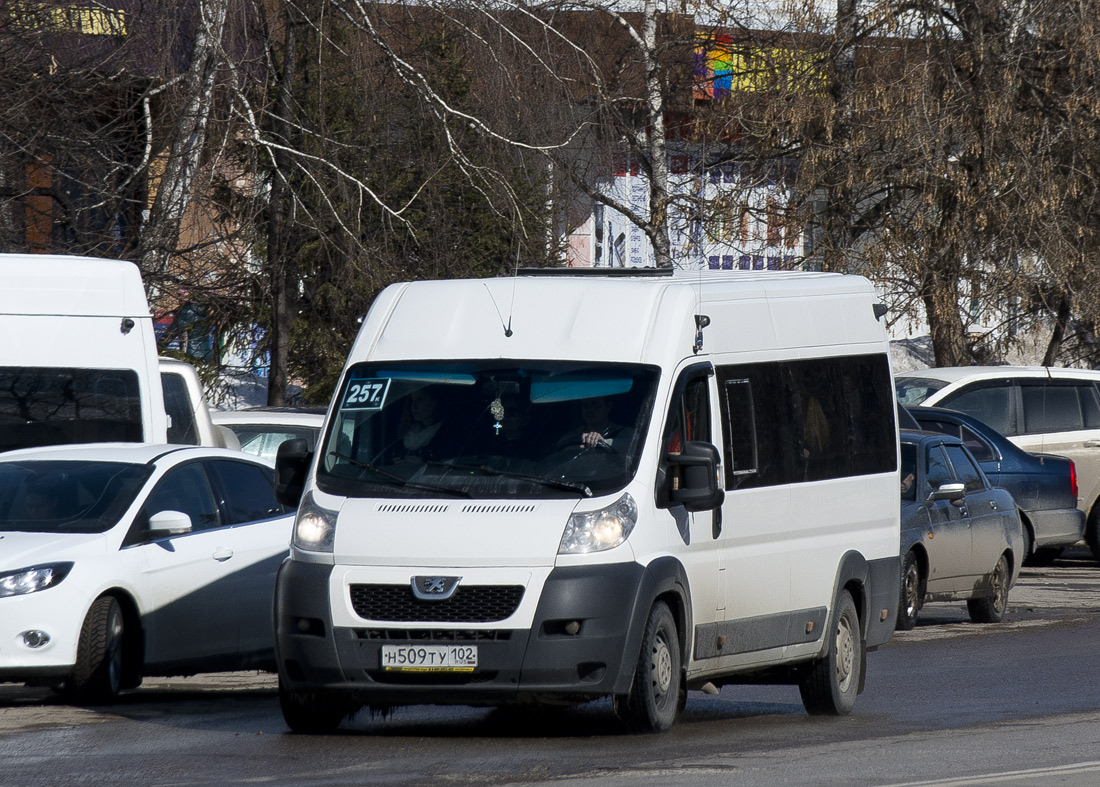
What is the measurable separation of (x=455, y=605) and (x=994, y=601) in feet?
29.5

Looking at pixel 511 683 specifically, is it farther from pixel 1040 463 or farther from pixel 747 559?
pixel 1040 463

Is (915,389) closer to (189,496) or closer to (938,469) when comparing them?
(938,469)

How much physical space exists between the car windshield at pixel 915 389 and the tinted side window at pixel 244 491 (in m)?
11.2

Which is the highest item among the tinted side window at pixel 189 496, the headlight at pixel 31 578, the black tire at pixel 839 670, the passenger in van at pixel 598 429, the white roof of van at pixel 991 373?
the white roof of van at pixel 991 373

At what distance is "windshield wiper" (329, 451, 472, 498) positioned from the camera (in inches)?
344

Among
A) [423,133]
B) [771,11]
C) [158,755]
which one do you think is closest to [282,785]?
[158,755]

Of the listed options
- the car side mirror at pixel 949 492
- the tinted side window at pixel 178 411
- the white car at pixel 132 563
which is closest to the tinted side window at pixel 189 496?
→ the white car at pixel 132 563

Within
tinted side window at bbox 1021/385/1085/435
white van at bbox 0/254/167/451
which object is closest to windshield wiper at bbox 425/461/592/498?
white van at bbox 0/254/167/451

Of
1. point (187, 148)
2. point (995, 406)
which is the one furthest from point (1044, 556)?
point (187, 148)

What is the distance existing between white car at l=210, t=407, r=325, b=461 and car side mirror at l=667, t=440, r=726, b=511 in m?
7.16

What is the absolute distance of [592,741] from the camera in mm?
8719

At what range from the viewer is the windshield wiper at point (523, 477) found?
8.66 meters

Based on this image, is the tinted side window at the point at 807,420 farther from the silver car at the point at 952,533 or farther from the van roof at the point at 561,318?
the silver car at the point at 952,533

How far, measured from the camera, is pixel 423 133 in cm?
1845
